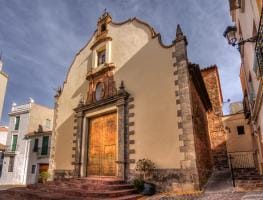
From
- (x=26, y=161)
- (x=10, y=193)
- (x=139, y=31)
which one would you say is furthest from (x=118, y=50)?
(x=26, y=161)

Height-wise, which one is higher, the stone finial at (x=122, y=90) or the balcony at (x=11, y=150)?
the stone finial at (x=122, y=90)

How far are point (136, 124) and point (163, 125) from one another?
124 cm

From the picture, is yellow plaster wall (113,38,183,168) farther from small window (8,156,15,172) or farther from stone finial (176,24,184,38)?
small window (8,156,15,172)

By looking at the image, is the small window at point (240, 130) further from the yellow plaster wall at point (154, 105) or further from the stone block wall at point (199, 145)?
the yellow plaster wall at point (154, 105)

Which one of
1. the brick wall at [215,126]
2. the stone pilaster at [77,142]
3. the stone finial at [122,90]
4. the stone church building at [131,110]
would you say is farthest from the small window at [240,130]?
the stone pilaster at [77,142]

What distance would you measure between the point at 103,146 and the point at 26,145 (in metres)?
16.9

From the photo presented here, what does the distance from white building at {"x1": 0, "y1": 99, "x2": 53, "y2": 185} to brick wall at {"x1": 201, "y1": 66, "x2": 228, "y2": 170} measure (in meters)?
15.8

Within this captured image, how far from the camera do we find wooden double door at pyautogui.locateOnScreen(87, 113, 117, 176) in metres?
8.87

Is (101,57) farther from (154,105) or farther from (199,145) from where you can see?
(199,145)

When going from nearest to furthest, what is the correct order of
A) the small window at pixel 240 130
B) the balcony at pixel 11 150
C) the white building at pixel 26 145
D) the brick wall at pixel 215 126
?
the brick wall at pixel 215 126, the small window at pixel 240 130, the white building at pixel 26 145, the balcony at pixel 11 150

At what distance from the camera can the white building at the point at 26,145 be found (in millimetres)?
21038

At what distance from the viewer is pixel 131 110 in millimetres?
8562

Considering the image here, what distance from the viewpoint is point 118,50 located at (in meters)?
10.2

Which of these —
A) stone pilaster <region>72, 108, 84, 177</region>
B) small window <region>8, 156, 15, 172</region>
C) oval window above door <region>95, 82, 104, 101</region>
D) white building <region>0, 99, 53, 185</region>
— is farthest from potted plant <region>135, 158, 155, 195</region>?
small window <region>8, 156, 15, 172</region>
